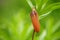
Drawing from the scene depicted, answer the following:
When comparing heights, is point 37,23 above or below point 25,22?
above

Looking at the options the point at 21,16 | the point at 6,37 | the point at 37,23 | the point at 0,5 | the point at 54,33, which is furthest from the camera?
the point at 0,5

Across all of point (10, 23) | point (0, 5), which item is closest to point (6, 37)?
point (10, 23)

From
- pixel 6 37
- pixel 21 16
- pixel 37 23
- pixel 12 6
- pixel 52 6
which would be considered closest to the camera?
pixel 37 23

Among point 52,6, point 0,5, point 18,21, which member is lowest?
point 0,5

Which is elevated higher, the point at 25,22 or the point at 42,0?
the point at 42,0

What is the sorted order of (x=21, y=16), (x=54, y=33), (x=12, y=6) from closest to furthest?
(x=54, y=33), (x=21, y=16), (x=12, y=6)

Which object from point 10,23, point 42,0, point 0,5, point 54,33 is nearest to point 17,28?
point 10,23

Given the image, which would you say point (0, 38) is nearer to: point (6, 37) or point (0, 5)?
point (6, 37)

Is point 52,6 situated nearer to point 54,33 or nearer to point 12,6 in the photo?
point 54,33

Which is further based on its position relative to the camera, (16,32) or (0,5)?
(0,5)
